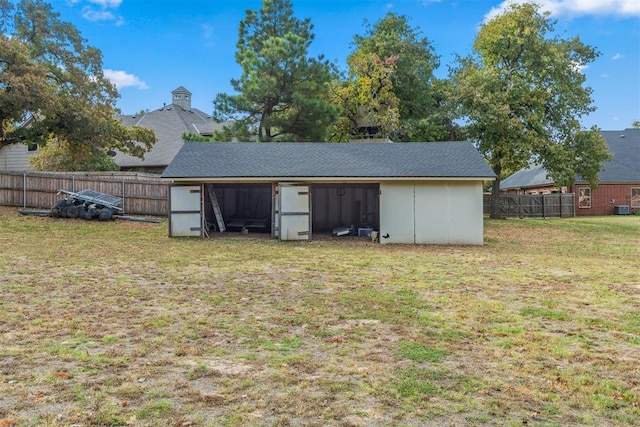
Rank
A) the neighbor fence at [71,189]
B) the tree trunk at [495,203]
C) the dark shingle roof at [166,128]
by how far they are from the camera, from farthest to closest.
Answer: the dark shingle roof at [166,128] → the tree trunk at [495,203] → the neighbor fence at [71,189]

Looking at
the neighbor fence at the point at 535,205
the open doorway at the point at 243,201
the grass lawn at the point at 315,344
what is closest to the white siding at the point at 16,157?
the open doorway at the point at 243,201

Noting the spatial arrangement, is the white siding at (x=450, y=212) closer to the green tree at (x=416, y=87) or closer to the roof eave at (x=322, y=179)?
the roof eave at (x=322, y=179)

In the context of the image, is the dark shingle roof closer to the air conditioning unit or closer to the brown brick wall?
the brown brick wall

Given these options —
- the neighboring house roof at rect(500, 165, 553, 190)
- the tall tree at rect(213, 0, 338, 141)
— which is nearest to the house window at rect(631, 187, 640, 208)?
the neighboring house roof at rect(500, 165, 553, 190)

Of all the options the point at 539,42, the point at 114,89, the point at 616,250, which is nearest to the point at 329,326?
the point at 616,250

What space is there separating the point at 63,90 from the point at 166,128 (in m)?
10.5

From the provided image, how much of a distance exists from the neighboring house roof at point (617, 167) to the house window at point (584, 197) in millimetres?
789

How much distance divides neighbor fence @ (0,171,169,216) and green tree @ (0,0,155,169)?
2.11 metres

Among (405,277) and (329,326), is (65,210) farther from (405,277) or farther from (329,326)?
(329,326)

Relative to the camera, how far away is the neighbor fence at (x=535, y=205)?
2775 cm

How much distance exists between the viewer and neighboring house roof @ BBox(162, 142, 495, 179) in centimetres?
1338

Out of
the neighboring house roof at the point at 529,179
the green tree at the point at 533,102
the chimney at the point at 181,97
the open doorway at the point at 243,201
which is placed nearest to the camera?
the open doorway at the point at 243,201

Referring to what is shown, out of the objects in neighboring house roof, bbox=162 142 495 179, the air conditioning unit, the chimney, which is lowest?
the air conditioning unit

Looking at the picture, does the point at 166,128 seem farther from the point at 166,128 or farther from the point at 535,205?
the point at 535,205
